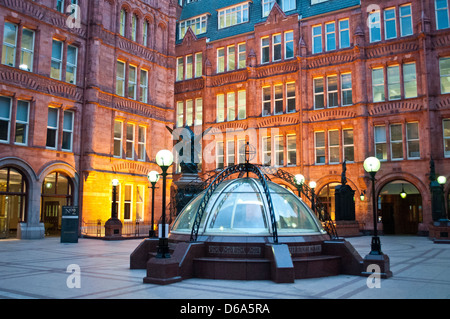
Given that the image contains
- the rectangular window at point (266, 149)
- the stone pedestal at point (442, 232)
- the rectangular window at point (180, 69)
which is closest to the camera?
the stone pedestal at point (442, 232)

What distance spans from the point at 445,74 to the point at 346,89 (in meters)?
7.37

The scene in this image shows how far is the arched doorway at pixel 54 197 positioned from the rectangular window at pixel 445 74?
27874 millimetres

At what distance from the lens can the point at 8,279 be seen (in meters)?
10.0

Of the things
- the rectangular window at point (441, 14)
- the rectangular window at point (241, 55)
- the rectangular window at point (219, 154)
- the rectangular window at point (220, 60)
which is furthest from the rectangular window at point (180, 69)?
the rectangular window at point (441, 14)

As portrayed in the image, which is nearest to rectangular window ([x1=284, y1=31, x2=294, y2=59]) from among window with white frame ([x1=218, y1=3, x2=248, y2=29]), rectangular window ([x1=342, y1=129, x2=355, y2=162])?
window with white frame ([x1=218, y1=3, x2=248, y2=29])

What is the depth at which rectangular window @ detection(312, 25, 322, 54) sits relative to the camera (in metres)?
35.9

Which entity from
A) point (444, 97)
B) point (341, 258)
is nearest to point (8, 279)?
point (341, 258)

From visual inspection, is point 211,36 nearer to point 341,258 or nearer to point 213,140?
point 213,140

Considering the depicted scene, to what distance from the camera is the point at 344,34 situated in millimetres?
34906

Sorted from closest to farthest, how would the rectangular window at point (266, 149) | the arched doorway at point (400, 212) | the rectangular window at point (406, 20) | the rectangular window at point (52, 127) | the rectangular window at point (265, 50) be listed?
the rectangular window at point (52, 127), the rectangular window at point (406, 20), the arched doorway at point (400, 212), the rectangular window at point (266, 149), the rectangular window at point (265, 50)

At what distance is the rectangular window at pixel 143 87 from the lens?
1346 inches

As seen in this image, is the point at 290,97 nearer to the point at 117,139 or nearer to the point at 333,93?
the point at 333,93

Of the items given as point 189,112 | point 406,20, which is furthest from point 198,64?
point 406,20

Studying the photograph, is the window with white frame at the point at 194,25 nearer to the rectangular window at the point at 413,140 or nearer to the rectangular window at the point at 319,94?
the rectangular window at the point at 319,94
